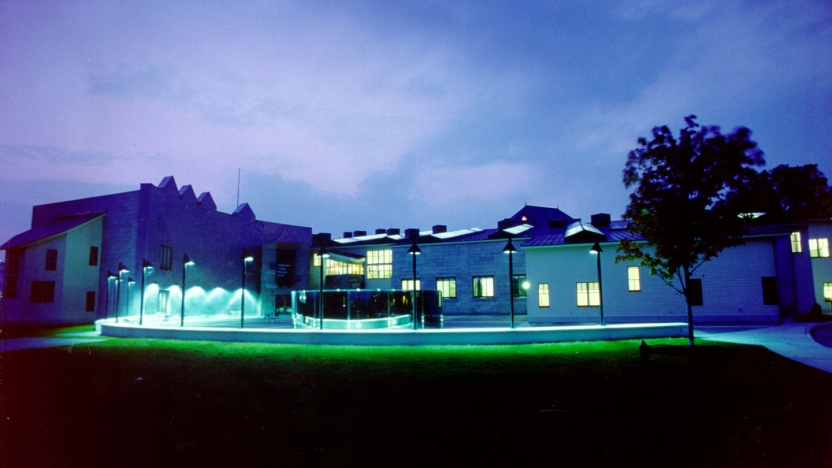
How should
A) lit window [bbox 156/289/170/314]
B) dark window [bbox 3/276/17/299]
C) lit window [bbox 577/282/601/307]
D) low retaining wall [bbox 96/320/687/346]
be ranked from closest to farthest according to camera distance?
1. low retaining wall [bbox 96/320/687/346]
2. lit window [bbox 577/282/601/307]
3. dark window [bbox 3/276/17/299]
4. lit window [bbox 156/289/170/314]

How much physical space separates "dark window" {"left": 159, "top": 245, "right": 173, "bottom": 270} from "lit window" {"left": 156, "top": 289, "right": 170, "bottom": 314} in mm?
1755

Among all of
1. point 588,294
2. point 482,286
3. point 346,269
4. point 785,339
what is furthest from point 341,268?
point 785,339

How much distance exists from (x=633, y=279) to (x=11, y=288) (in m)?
39.7

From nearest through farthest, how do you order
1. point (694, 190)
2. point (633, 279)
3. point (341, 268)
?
1. point (694, 190)
2. point (633, 279)
3. point (341, 268)

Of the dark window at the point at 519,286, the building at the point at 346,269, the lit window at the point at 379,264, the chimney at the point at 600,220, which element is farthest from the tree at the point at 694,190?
the lit window at the point at 379,264

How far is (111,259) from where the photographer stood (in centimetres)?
3438

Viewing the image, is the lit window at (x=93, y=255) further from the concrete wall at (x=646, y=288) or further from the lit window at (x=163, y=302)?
the concrete wall at (x=646, y=288)

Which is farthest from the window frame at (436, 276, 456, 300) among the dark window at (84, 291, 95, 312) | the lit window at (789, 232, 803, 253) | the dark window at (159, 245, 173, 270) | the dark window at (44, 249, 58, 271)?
the dark window at (44, 249, 58, 271)

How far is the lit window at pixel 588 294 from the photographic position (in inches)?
1008

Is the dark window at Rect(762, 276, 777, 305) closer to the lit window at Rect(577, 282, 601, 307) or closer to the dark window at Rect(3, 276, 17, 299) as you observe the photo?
the lit window at Rect(577, 282, 601, 307)

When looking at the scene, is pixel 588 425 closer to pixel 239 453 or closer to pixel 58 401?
pixel 239 453

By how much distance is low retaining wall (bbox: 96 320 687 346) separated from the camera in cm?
1633

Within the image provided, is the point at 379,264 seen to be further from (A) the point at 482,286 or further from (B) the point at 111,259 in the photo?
(B) the point at 111,259

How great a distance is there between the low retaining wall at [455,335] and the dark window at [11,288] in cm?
2354
